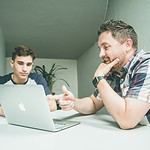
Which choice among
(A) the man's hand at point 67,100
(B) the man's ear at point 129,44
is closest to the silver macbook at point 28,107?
(A) the man's hand at point 67,100

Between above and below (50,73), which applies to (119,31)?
above

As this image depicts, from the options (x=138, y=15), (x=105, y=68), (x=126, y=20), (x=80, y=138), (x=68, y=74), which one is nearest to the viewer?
(x=80, y=138)

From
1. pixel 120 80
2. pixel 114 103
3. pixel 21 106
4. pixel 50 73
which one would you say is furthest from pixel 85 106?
pixel 50 73

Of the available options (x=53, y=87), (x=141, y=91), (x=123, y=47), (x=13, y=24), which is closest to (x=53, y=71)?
(x=53, y=87)

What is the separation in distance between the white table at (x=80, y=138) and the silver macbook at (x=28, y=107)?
0.12ft

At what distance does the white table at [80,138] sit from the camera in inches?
35.8

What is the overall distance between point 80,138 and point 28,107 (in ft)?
1.02

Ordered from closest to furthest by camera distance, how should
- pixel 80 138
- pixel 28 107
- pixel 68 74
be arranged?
pixel 80 138 → pixel 28 107 → pixel 68 74

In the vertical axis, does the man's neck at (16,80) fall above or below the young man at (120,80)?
below

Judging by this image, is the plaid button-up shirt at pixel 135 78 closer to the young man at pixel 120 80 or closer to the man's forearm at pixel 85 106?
the young man at pixel 120 80

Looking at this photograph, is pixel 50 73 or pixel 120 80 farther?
pixel 50 73

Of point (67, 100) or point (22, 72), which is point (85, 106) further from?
point (22, 72)

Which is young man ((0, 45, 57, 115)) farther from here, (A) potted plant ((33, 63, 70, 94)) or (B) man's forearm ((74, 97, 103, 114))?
(A) potted plant ((33, 63, 70, 94))

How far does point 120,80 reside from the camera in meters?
1.54
